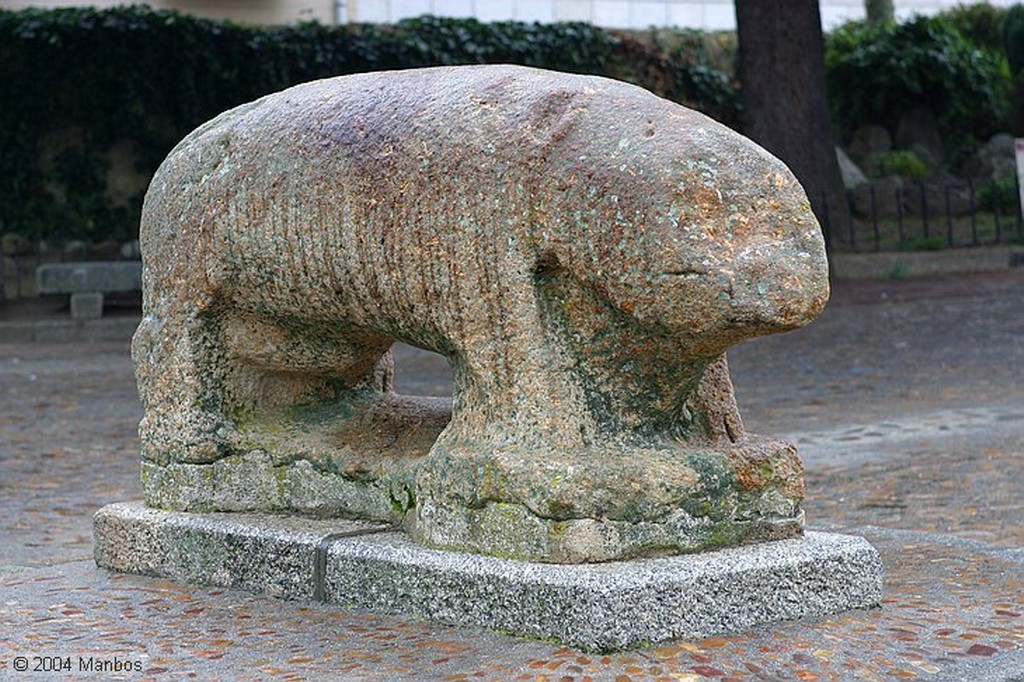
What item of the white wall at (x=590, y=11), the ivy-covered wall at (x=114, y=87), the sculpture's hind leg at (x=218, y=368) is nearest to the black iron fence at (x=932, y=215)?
the white wall at (x=590, y=11)

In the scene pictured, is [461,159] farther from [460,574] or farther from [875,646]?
[875,646]

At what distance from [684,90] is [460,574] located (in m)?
16.6

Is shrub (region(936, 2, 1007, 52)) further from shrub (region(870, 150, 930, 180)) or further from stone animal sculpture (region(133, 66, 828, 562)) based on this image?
stone animal sculpture (region(133, 66, 828, 562))

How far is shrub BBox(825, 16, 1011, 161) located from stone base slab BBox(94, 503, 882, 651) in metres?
17.1

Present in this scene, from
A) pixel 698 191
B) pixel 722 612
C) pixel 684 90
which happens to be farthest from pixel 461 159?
pixel 684 90

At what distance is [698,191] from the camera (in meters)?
4.34

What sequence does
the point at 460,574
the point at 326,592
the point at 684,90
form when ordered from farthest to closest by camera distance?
the point at 684,90 < the point at 326,592 < the point at 460,574

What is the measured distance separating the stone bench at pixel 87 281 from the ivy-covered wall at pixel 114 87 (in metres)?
1.48

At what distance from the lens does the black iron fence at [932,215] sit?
18859 mm

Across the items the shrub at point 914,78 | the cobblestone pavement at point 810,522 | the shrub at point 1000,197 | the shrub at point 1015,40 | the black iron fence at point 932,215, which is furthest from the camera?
the shrub at point 1015,40

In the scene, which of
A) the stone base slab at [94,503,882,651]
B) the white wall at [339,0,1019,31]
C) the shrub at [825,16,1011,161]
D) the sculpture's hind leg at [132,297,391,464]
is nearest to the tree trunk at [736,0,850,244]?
the shrub at [825,16,1011,161]

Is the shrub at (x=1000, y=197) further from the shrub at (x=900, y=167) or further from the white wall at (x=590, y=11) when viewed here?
the white wall at (x=590, y=11)

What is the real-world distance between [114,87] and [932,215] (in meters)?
9.58

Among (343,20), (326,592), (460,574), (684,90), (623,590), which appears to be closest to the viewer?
(623,590)
